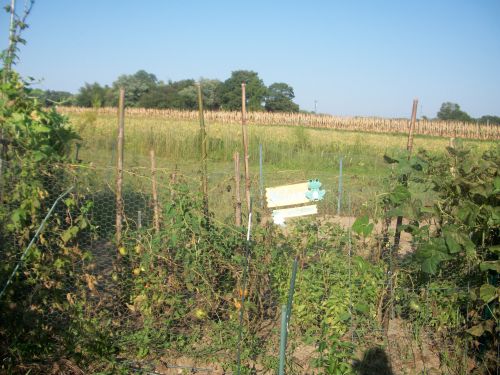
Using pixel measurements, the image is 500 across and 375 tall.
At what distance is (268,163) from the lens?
1584cm

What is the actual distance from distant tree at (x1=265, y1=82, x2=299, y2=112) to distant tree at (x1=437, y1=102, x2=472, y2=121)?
59.6 ft

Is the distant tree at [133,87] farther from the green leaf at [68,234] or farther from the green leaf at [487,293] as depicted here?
the green leaf at [487,293]

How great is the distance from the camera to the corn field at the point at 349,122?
35750 mm

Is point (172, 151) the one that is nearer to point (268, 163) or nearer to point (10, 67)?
point (268, 163)

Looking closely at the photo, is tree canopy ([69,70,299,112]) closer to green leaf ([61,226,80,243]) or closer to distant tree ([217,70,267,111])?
distant tree ([217,70,267,111])

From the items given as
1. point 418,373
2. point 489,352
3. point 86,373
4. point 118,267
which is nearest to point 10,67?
point 118,267

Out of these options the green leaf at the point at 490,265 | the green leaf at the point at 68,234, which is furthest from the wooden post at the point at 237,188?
the green leaf at the point at 490,265

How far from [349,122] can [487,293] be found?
40115 millimetres

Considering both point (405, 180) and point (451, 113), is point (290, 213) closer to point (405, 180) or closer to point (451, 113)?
point (405, 180)

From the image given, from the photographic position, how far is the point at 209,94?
49562 mm

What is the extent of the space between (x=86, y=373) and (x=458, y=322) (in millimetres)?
2554

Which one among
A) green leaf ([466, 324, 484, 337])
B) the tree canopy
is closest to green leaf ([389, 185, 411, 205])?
green leaf ([466, 324, 484, 337])

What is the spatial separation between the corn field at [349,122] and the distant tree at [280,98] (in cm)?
989

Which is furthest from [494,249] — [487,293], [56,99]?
[56,99]
